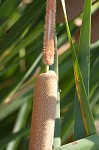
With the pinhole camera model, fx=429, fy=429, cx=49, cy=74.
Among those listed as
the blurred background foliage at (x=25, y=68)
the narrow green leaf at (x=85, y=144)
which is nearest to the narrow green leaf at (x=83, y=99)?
the narrow green leaf at (x=85, y=144)

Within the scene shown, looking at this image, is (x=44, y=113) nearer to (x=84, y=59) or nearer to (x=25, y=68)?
(x=84, y=59)

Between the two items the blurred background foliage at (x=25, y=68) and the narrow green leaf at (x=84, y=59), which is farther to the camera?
the blurred background foliage at (x=25, y=68)

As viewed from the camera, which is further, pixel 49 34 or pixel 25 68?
pixel 25 68

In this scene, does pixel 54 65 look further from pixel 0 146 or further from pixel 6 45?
pixel 0 146

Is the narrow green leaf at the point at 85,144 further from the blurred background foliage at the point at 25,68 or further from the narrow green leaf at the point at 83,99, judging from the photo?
the blurred background foliage at the point at 25,68

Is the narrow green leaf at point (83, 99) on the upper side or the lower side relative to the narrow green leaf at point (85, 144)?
Answer: upper

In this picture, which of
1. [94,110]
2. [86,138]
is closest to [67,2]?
[94,110]

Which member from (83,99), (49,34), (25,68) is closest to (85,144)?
(83,99)
